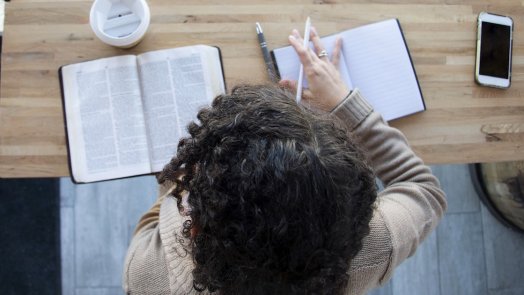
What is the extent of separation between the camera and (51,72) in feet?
3.09

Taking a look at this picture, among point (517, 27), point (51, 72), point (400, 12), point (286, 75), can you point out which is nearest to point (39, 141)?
point (51, 72)

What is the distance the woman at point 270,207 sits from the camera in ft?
1.88

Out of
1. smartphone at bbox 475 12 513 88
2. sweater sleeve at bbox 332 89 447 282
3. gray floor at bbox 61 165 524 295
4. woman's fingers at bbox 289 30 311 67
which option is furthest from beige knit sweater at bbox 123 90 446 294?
gray floor at bbox 61 165 524 295

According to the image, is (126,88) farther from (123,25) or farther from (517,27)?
(517,27)

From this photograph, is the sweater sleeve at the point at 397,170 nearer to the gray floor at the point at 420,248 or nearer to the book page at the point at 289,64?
the book page at the point at 289,64

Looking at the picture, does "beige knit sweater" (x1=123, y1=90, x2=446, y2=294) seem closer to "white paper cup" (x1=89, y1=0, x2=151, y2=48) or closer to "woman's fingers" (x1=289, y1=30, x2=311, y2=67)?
"woman's fingers" (x1=289, y1=30, x2=311, y2=67)

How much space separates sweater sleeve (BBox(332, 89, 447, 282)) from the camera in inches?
32.2

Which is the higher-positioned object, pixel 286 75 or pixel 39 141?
pixel 286 75

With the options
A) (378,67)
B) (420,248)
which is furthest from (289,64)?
(420,248)

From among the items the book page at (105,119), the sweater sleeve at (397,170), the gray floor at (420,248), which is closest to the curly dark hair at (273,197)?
the sweater sleeve at (397,170)

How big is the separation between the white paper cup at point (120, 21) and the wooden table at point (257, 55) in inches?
1.6

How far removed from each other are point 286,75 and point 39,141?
18.0 inches

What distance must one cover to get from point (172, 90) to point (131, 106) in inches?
3.1

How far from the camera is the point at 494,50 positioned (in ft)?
3.33
